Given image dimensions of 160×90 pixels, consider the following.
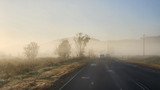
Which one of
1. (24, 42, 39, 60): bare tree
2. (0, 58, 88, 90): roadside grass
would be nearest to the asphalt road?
(0, 58, 88, 90): roadside grass

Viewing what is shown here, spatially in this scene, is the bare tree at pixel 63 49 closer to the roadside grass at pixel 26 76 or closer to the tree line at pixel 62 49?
the tree line at pixel 62 49

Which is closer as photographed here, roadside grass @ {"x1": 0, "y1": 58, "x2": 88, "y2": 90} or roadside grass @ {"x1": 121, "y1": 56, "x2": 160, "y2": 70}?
roadside grass @ {"x1": 0, "y1": 58, "x2": 88, "y2": 90}

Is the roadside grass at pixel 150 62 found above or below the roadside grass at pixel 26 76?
below

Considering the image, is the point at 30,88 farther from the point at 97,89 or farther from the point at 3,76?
the point at 3,76

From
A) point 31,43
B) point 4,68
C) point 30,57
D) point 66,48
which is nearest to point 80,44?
point 66,48

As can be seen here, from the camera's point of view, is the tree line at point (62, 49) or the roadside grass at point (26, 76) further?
the tree line at point (62, 49)

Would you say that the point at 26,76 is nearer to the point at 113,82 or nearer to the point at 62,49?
the point at 113,82

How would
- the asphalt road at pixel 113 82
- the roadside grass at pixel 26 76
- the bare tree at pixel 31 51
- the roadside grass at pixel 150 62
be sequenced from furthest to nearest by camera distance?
the bare tree at pixel 31 51 < the roadside grass at pixel 150 62 < the roadside grass at pixel 26 76 < the asphalt road at pixel 113 82

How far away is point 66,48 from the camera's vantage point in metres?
109

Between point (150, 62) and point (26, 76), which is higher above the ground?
point (26, 76)

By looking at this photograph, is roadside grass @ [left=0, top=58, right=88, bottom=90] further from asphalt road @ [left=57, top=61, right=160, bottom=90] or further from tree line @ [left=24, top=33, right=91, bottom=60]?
tree line @ [left=24, top=33, right=91, bottom=60]

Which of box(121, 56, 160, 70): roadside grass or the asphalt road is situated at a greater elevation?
the asphalt road

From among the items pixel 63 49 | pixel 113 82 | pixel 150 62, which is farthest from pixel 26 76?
pixel 63 49

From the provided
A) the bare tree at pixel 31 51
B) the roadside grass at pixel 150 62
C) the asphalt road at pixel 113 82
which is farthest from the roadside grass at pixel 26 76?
the bare tree at pixel 31 51
